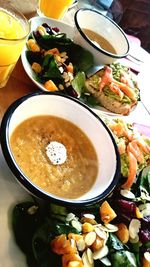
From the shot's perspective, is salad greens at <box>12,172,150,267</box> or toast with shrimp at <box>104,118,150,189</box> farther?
toast with shrimp at <box>104,118,150,189</box>

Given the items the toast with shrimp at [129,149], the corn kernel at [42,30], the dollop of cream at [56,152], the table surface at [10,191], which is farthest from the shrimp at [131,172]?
the corn kernel at [42,30]

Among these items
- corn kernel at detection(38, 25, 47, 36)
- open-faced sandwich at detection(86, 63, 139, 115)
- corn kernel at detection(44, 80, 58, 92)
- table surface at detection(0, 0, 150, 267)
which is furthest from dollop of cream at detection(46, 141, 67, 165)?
corn kernel at detection(38, 25, 47, 36)

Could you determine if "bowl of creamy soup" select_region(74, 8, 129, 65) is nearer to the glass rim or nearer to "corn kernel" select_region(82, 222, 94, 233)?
A: the glass rim

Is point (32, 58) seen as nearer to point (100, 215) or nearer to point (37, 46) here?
point (37, 46)

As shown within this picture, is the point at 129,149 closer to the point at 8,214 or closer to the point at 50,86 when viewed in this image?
the point at 50,86

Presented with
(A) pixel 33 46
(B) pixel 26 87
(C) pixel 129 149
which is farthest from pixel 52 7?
(C) pixel 129 149

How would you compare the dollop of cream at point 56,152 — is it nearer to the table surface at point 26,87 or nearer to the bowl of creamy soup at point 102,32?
Result: the table surface at point 26,87
